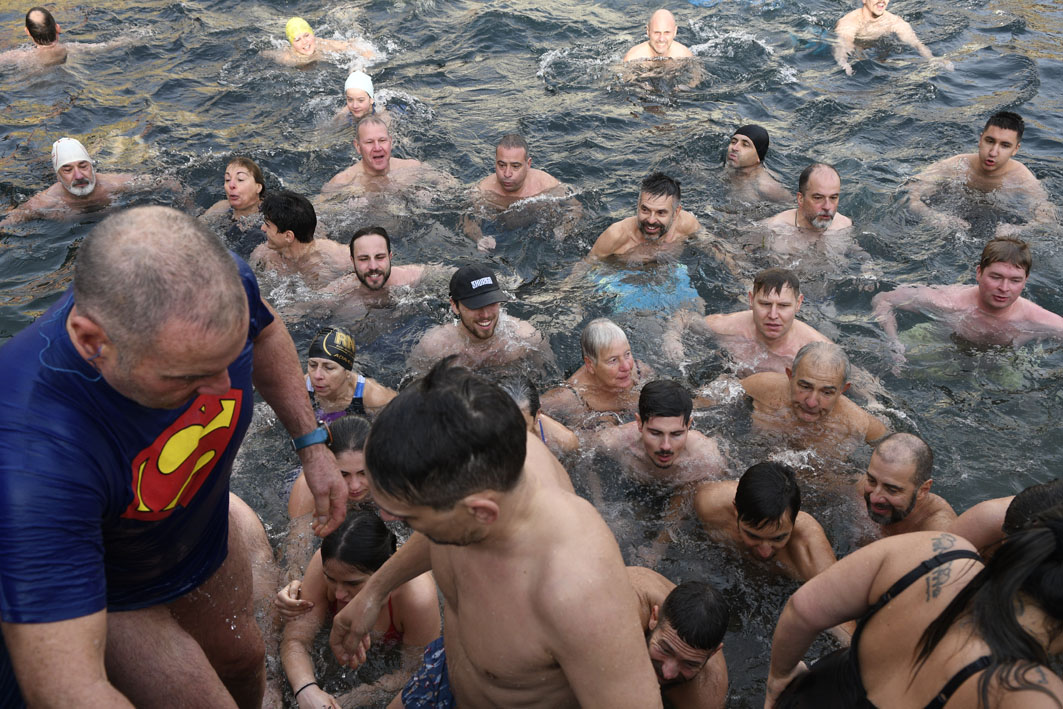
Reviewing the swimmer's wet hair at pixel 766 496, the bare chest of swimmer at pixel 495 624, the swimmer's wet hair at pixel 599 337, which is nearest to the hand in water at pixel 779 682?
the bare chest of swimmer at pixel 495 624

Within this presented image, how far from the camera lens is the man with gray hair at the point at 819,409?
567cm

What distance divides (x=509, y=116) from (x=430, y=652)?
359 inches

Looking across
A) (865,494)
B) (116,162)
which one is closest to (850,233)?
(865,494)

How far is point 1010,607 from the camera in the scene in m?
2.07

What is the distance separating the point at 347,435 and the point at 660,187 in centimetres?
431

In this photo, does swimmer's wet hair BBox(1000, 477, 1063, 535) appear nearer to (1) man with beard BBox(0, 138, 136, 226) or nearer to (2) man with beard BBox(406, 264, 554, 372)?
(2) man with beard BBox(406, 264, 554, 372)

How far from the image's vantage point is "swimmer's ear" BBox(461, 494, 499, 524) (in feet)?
6.81

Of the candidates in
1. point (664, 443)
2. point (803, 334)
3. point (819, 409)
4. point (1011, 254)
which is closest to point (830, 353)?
point (819, 409)

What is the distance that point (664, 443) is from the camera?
5.27 metres

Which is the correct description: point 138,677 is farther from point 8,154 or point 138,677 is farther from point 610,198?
point 8,154

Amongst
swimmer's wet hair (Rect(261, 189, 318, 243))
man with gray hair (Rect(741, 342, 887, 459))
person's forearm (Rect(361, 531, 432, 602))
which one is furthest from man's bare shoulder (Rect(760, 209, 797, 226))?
person's forearm (Rect(361, 531, 432, 602))

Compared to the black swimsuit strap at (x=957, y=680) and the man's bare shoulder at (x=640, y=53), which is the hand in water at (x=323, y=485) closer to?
the black swimsuit strap at (x=957, y=680)

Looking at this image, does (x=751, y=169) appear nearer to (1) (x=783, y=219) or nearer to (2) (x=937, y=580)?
(1) (x=783, y=219)

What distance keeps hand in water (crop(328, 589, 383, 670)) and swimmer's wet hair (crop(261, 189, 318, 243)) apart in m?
5.28
